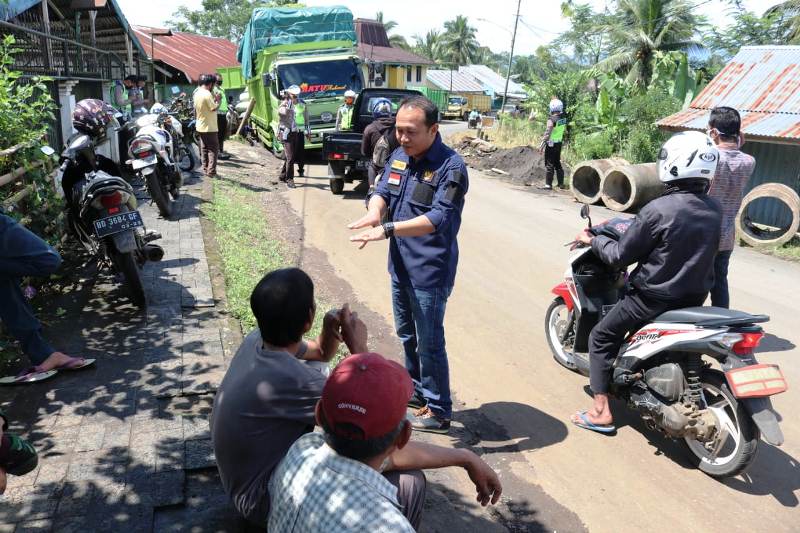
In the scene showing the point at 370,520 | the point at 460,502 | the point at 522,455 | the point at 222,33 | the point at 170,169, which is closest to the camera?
the point at 370,520

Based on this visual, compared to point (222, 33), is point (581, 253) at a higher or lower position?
lower

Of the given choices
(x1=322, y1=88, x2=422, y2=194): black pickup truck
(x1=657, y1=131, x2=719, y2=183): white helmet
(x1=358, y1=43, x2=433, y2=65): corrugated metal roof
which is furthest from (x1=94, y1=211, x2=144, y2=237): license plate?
(x1=358, y1=43, x2=433, y2=65): corrugated metal roof

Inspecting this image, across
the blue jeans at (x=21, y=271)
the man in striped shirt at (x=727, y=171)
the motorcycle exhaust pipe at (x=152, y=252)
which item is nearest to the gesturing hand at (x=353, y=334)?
the blue jeans at (x=21, y=271)

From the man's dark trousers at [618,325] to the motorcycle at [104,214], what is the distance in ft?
11.9

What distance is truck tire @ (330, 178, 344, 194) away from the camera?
463 inches

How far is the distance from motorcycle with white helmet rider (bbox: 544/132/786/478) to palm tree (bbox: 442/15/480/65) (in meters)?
72.7

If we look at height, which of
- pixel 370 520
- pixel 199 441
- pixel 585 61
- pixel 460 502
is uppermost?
pixel 585 61

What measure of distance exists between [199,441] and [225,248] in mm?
4059

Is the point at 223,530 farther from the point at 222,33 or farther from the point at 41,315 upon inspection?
the point at 222,33

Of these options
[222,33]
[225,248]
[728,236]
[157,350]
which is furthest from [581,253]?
[222,33]

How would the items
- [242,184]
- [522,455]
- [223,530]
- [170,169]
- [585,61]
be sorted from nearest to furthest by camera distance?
[223,530]
[522,455]
[170,169]
[242,184]
[585,61]

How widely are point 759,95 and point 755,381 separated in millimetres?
10002

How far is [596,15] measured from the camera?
34.7 meters

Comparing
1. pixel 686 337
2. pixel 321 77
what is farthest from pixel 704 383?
pixel 321 77
